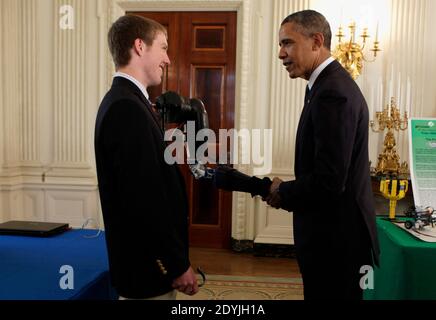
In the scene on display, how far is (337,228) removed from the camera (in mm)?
1594

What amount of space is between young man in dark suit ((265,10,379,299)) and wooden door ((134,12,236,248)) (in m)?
2.86

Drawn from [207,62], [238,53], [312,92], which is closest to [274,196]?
[312,92]

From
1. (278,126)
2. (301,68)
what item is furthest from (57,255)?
(278,126)

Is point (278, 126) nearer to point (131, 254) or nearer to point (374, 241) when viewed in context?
point (374, 241)

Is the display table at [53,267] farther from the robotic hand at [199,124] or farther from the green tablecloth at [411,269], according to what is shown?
the green tablecloth at [411,269]

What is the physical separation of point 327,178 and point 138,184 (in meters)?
0.68

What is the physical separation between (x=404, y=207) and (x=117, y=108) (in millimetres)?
3339

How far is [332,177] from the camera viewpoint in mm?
1501

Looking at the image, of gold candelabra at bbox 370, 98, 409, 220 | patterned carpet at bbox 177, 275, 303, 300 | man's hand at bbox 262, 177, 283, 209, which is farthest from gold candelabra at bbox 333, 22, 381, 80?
man's hand at bbox 262, 177, 283, 209

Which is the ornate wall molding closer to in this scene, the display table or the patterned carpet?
the patterned carpet

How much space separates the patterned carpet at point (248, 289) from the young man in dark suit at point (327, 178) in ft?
5.41

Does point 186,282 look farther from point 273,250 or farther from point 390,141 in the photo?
point 390,141

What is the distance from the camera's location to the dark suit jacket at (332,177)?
58.6 inches

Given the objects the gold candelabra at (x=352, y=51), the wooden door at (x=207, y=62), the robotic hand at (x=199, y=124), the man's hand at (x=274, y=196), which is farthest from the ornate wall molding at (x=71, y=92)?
the man's hand at (x=274, y=196)
